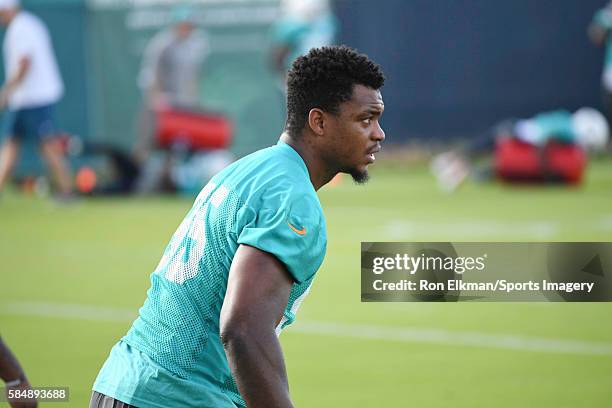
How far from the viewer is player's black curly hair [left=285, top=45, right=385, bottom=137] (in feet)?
11.1

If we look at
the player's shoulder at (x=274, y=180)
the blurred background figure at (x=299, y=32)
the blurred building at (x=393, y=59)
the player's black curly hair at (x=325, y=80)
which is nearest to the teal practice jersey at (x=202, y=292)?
the player's shoulder at (x=274, y=180)

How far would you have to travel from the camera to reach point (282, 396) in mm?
3004

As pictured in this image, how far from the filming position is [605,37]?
21.0 meters

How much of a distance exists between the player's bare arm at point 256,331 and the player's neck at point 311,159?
451 millimetres

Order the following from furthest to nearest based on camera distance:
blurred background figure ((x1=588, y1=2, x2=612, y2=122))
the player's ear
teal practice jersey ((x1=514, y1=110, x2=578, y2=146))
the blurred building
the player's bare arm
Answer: the blurred building
blurred background figure ((x1=588, y1=2, x2=612, y2=122))
teal practice jersey ((x1=514, y1=110, x2=578, y2=146))
the player's ear
the player's bare arm

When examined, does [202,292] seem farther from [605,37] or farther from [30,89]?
[605,37]

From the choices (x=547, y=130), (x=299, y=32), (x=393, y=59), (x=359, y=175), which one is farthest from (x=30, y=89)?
(x=359, y=175)

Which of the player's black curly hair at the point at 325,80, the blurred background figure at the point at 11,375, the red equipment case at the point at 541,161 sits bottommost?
the blurred background figure at the point at 11,375

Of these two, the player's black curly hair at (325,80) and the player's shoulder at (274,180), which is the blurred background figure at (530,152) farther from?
the player's shoulder at (274,180)

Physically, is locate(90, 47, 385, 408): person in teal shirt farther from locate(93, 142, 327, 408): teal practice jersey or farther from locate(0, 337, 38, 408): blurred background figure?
locate(0, 337, 38, 408): blurred background figure

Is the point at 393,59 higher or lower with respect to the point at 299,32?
higher

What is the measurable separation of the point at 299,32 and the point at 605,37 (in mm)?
5776

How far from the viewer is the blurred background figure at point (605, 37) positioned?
19.5 metres

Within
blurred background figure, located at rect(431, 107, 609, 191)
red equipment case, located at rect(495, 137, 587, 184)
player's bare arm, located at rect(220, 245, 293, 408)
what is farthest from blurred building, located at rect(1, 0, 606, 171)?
player's bare arm, located at rect(220, 245, 293, 408)
